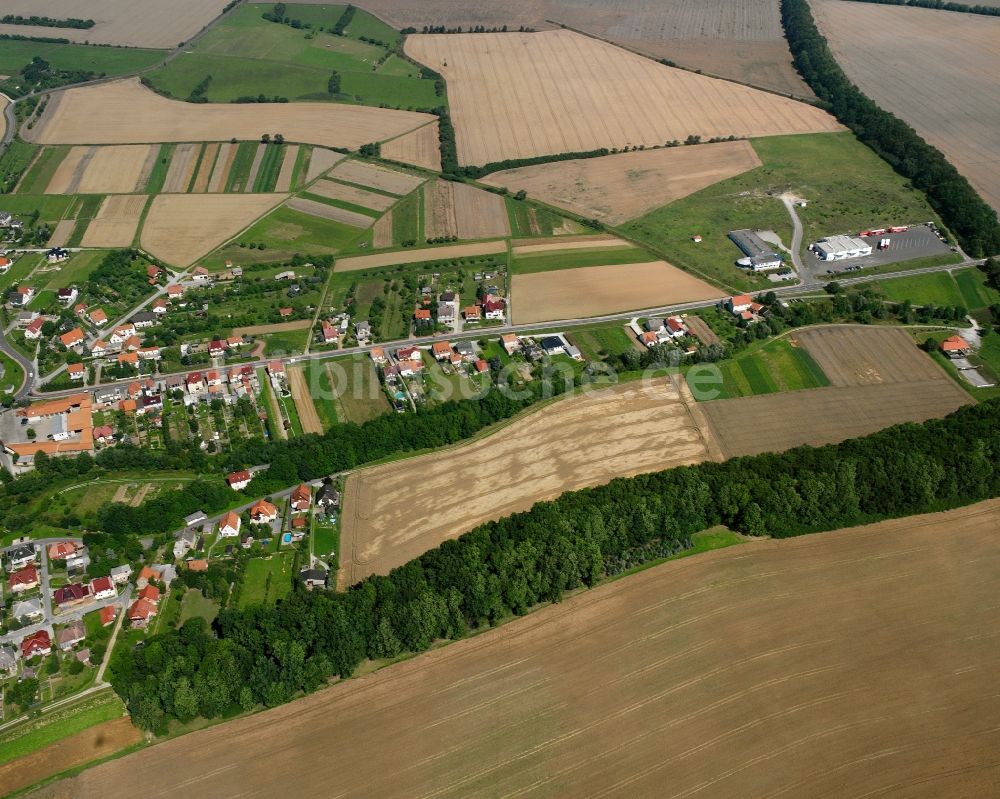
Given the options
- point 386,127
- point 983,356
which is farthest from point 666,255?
point 386,127

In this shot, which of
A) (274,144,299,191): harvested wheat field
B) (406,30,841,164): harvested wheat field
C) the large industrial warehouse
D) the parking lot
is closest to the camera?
the parking lot

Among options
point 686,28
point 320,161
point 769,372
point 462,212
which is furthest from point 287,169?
point 686,28

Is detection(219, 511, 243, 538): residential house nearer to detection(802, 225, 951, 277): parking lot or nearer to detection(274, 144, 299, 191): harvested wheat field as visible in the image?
detection(274, 144, 299, 191): harvested wheat field

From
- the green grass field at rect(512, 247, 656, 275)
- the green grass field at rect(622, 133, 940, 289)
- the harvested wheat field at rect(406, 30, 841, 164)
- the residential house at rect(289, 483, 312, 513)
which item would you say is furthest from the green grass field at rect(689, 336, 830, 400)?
the harvested wheat field at rect(406, 30, 841, 164)

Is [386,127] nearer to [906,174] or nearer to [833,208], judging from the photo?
[833,208]

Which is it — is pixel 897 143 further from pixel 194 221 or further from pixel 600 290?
pixel 194 221

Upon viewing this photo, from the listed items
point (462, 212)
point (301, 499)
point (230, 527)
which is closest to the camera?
point (230, 527)
